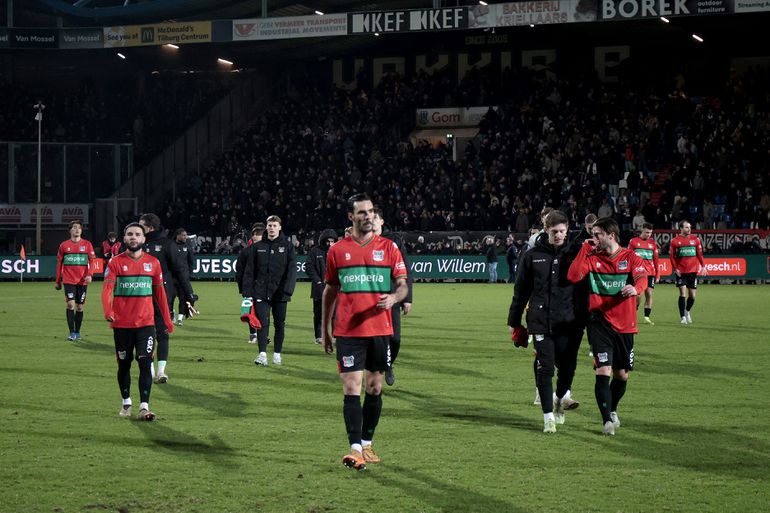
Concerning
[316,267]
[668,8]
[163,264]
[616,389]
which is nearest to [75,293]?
[316,267]

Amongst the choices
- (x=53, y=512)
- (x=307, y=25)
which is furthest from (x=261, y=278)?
(x=307, y=25)

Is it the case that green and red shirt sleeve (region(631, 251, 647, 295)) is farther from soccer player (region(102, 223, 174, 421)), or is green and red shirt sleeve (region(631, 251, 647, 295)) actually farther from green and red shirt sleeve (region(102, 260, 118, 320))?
green and red shirt sleeve (region(102, 260, 118, 320))

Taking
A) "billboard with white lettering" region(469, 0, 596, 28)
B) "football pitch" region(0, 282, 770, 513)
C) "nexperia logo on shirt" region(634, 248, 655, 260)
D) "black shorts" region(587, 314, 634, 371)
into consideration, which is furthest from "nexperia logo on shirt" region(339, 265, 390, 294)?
"billboard with white lettering" region(469, 0, 596, 28)

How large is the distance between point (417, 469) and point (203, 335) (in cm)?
1372

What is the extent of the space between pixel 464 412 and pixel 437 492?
3.99 m

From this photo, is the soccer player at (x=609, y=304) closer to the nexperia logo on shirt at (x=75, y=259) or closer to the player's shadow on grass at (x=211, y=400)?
the player's shadow on grass at (x=211, y=400)

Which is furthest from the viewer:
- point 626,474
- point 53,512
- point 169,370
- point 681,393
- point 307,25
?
point 307,25

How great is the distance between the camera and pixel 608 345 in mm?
10688

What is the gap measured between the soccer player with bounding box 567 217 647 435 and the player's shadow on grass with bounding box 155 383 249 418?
3.90 m

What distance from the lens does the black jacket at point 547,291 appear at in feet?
A: 35.4

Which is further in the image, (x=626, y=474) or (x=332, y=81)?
(x=332, y=81)

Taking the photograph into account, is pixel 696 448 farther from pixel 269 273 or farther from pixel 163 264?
pixel 269 273

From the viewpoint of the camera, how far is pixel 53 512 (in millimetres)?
7586

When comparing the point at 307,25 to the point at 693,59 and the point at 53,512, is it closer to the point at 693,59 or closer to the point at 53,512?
the point at 693,59
